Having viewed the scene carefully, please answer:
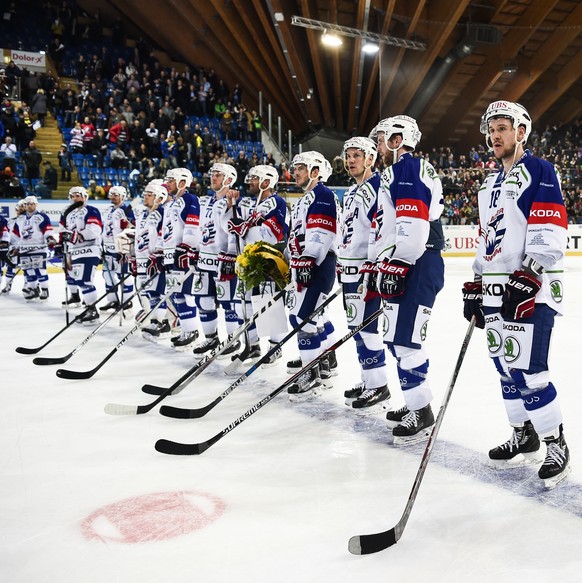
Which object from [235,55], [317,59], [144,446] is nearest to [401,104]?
[317,59]

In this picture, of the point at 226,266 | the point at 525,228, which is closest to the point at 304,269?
the point at 226,266

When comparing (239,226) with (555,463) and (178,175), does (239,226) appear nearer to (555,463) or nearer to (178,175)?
(178,175)

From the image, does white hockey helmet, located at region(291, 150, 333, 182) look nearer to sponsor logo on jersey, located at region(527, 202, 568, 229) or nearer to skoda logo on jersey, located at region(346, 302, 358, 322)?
skoda logo on jersey, located at region(346, 302, 358, 322)

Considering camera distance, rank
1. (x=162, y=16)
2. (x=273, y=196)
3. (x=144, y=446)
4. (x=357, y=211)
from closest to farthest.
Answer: (x=144, y=446) < (x=357, y=211) < (x=273, y=196) < (x=162, y=16)

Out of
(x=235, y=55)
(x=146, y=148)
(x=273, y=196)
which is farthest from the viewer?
(x=235, y=55)

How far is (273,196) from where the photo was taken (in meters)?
4.79

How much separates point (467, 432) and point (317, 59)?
1485cm

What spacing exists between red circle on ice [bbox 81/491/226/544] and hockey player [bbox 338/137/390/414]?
1422 mm

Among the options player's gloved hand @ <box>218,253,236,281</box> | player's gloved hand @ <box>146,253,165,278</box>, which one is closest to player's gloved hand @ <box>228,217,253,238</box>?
player's gloved hand @ <box>218,253,236,281</box>

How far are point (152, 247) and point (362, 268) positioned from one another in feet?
10.7

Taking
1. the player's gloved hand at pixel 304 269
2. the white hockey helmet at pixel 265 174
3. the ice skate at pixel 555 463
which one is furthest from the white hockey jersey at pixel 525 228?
the white hockey helmet at pixel 265 174

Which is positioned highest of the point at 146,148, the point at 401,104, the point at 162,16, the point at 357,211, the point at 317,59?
the point at 162,16

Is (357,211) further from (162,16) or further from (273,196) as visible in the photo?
(162,16)

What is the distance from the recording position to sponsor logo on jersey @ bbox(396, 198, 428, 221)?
291 centimetres
